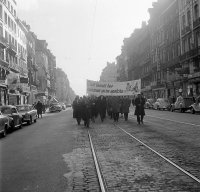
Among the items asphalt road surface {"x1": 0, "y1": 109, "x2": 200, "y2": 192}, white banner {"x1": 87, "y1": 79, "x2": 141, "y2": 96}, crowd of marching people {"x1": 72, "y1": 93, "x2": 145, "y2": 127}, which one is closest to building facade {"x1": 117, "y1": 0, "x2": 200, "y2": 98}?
white banner {"x1": 87, "y1": 79, "x2": 141, "y2": 96}

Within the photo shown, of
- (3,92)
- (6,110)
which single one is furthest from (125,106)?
(3,92)

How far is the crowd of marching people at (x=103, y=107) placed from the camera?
1938 centimetres

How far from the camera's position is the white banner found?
24766 mm

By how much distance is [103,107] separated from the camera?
23016 mm

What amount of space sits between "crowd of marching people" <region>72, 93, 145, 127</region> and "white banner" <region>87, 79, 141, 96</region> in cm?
71

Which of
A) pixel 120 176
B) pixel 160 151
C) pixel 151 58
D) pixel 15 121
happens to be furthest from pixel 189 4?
pixel 120 176

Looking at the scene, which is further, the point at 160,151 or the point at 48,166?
the point at 160,151

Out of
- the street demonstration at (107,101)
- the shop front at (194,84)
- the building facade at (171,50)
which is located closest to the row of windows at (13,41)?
the building facade at (171,50)

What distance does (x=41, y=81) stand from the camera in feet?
317

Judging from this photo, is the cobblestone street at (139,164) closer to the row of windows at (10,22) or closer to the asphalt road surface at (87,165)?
the asphalt road surface at (87,165)

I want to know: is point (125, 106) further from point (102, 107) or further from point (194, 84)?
point (194, 84)

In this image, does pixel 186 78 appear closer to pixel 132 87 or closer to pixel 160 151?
pixel 132 87

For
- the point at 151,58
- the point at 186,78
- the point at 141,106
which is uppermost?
the point at 151,58

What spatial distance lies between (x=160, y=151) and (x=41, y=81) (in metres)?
89.1
